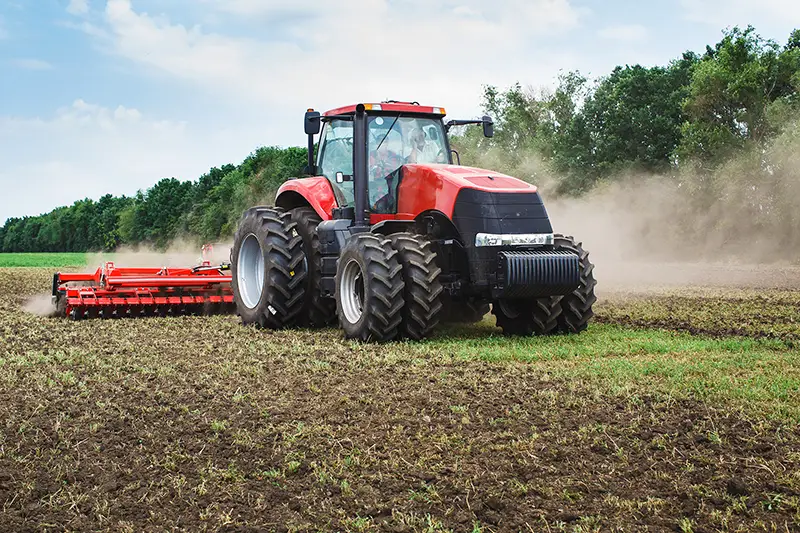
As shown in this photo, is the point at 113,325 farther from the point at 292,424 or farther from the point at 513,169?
the point at 513,169

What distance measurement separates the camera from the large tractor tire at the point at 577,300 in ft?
36.4

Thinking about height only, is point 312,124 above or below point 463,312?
above

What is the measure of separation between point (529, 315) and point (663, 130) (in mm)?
37117

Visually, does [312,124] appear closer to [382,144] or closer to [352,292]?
[382,144]

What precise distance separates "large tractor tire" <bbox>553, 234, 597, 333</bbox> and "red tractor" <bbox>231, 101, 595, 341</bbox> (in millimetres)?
14

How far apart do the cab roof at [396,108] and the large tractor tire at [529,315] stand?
8.81 ft

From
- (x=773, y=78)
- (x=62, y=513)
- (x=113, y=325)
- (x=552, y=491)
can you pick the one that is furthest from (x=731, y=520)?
(x=773, y=78)

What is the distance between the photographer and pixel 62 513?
527 cm

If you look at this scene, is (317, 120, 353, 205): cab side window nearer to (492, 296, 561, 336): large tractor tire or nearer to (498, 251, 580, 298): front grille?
(492, 296, 561, 336): large tractor tire

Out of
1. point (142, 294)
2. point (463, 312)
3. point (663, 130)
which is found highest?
point (663, 130)

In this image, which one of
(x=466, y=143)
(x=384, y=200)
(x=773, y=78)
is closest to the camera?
(x=384, y=200)

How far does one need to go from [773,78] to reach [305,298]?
32.8m

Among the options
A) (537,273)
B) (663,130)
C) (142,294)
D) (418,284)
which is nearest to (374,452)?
(418,284)

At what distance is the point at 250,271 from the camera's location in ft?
44.0
